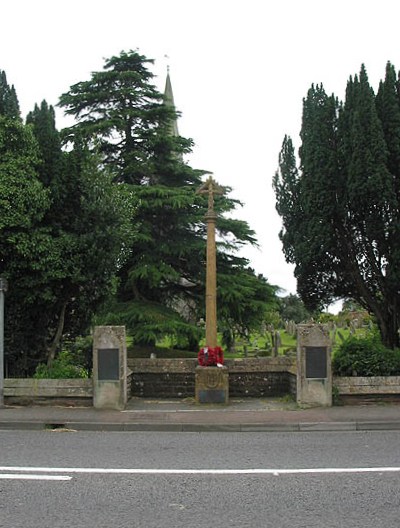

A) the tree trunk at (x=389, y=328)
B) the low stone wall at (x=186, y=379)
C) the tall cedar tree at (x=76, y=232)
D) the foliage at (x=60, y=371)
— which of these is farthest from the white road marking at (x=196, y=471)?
the tree trunk at (x=389, y=328)

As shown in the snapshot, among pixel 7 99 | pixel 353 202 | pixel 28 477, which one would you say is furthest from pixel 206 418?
pixel 7 99

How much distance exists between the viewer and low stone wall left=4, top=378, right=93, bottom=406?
12523 mm

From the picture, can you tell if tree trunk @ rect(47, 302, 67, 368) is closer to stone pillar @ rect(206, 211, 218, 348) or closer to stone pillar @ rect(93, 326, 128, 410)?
stone pillar @ rect(93, 326, 128, 410)

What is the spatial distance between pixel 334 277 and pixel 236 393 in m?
6.81

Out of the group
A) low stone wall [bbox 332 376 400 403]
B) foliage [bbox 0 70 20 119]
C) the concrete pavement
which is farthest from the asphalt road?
foliage [bbox 0 70 20 119]

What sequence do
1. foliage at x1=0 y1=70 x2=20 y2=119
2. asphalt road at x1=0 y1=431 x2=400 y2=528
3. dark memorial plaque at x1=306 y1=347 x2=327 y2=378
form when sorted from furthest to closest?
foliage at x1=0 y1=70 x2=20 y2=119
dark memorial plaque at x1=306 y1=347 x2=327 y2=378
asphalt road at x1=0 y1=431 x2=400 y2=528

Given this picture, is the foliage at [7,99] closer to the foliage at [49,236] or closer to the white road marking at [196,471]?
the foliage at [49,236]

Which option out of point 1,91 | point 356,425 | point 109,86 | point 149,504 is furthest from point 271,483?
point 109,86

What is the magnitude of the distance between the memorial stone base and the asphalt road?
320cm

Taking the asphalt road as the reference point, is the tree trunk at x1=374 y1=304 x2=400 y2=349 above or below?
above

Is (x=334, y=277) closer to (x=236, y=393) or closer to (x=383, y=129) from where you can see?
(x=383, y=129)

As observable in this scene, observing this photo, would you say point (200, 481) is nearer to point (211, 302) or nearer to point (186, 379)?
point (211, 302)

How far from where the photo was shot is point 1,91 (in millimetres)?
17734

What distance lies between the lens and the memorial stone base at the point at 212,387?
13.1 m
